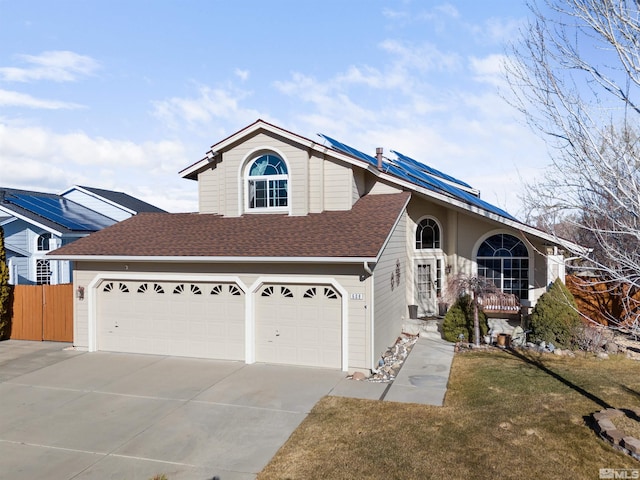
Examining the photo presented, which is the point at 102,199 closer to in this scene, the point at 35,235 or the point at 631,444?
the point at 35,235

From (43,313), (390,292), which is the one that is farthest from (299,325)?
(43,313)

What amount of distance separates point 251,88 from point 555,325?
11.5 m

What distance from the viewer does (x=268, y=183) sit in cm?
1457

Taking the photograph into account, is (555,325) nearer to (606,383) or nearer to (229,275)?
(606,383)

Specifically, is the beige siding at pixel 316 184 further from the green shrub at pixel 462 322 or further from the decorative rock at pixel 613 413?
the decorative rock at pixel 613 413

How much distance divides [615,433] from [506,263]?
A: 30.1 ft

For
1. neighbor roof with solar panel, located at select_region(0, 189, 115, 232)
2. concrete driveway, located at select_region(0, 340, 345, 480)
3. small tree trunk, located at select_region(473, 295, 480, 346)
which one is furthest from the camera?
neighbor roof with solar panel, located at select_region(0, 189, 115, 232)

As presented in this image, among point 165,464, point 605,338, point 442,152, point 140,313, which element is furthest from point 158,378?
point 442,152

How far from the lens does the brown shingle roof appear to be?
11.2 meters

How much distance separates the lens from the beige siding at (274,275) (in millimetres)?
10781

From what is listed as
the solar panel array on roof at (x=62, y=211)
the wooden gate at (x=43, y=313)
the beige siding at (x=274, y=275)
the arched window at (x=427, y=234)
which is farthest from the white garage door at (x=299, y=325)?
the solar panel array on roof at (x=62, y=211)

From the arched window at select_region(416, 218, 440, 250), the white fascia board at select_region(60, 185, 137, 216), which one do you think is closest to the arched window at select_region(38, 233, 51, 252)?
the white fascia board at select_region(60, 185, 137, 216)

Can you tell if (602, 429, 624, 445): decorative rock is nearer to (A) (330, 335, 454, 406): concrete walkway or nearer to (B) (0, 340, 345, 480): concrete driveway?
(A) (330, 335, 454, 406): concrete walkway

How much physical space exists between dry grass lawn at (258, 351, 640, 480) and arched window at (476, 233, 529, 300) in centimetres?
520
